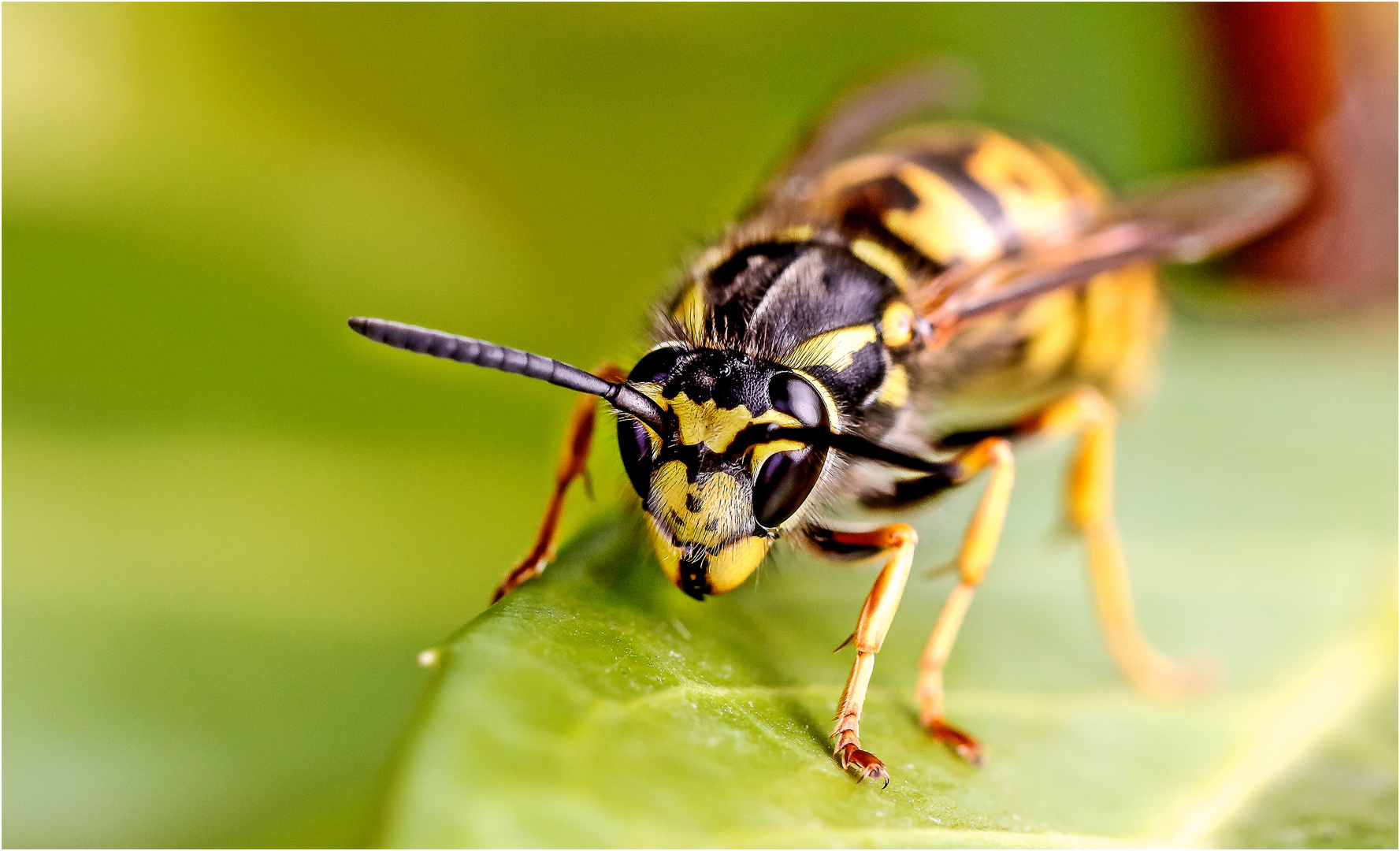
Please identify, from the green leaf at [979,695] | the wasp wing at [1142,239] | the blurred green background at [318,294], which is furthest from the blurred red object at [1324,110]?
the green leaf at [979,695]

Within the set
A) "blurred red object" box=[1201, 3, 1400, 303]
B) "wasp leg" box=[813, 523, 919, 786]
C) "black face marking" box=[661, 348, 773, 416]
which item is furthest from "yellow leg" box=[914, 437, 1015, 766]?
"blurred red object" box=[1201, 3, 1400, 303]

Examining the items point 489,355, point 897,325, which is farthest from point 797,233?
point 489,355

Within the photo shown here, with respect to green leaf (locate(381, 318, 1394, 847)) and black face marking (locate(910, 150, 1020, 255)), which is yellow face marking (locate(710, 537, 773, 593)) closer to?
green leaf (locate(381, 318, 1394, 847))

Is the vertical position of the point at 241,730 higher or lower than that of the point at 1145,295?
lower

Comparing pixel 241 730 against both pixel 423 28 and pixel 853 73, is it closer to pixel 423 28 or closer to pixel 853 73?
pixel 423 28

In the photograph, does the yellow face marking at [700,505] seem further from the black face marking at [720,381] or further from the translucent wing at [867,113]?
the translucent wing at [867,113]

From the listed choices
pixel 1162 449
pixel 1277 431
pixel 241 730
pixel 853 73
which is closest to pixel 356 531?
pixel 241 730
